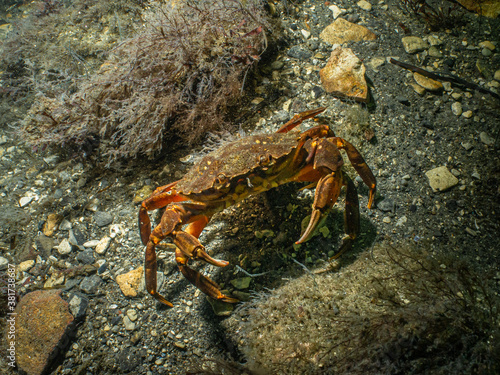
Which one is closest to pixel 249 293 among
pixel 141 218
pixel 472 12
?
pixel 141 218

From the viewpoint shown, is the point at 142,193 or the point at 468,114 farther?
the point at 142,193

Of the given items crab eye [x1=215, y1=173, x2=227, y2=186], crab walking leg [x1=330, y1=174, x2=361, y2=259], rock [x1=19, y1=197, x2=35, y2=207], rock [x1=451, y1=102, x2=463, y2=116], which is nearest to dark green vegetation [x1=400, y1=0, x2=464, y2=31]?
rock [x1=451, y1=102, x2=463, y2=116]

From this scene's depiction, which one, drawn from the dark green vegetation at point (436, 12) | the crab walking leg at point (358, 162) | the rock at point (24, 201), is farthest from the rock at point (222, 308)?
the dark green vegetation at point (436, 12)

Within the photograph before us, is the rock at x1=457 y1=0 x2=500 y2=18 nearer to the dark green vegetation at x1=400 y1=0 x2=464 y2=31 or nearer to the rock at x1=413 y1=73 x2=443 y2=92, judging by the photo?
the dark green vegetation at x1=400 y1=0 x2=464 y2=31

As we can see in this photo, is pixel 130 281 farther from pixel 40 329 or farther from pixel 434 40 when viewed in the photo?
pixel 434 40

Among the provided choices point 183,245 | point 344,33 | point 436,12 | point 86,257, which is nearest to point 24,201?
point 86,257

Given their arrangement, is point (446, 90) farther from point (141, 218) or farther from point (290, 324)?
point (141, 218)
